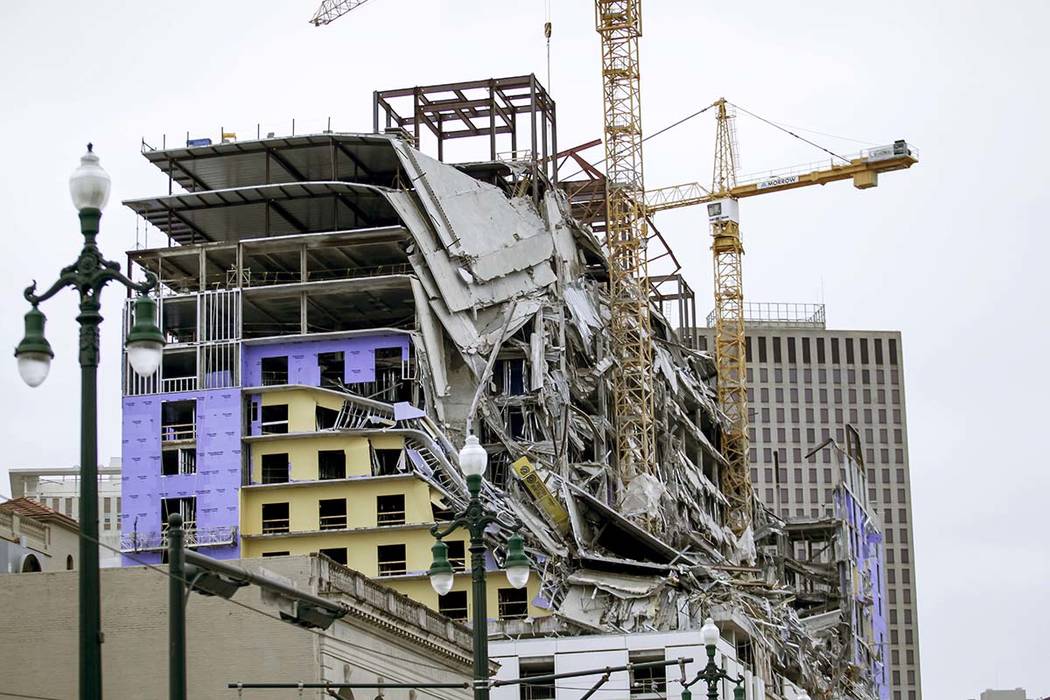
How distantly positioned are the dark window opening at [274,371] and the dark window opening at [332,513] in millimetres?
8603

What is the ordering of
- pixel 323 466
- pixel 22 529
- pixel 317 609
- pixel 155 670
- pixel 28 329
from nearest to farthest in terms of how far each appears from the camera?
pixel 28 329 < pixel 317 609 < pixel 155 670 < pixel 22 529 < pixel 323 466

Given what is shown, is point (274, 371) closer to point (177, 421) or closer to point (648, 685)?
point (177, 421)

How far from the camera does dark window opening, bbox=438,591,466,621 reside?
12438 cm

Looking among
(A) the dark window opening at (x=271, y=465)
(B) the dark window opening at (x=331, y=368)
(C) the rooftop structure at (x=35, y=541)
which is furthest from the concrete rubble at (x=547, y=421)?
(C) the rooftop structure at (x=35, y=541)

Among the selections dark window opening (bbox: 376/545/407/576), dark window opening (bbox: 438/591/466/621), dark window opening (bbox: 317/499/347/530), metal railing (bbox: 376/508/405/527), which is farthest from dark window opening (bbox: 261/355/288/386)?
dark window opening (bbox: 438/591/466/621)

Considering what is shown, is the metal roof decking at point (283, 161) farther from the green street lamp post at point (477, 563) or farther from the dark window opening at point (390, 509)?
the green street lamp post at point (477, 563)

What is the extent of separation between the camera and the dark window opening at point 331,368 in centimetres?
12875

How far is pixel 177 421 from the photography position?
129 m

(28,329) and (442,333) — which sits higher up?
(442,333)

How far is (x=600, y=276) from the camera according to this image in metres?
Answer: 156

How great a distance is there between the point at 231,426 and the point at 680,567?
29882 millimetres

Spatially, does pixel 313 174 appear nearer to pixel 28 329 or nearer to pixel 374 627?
pixel 374 627

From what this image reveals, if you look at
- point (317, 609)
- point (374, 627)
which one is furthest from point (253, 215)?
point (317, 609)

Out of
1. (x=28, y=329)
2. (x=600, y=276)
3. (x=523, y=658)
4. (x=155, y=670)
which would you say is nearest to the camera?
(x=28, y=329)
